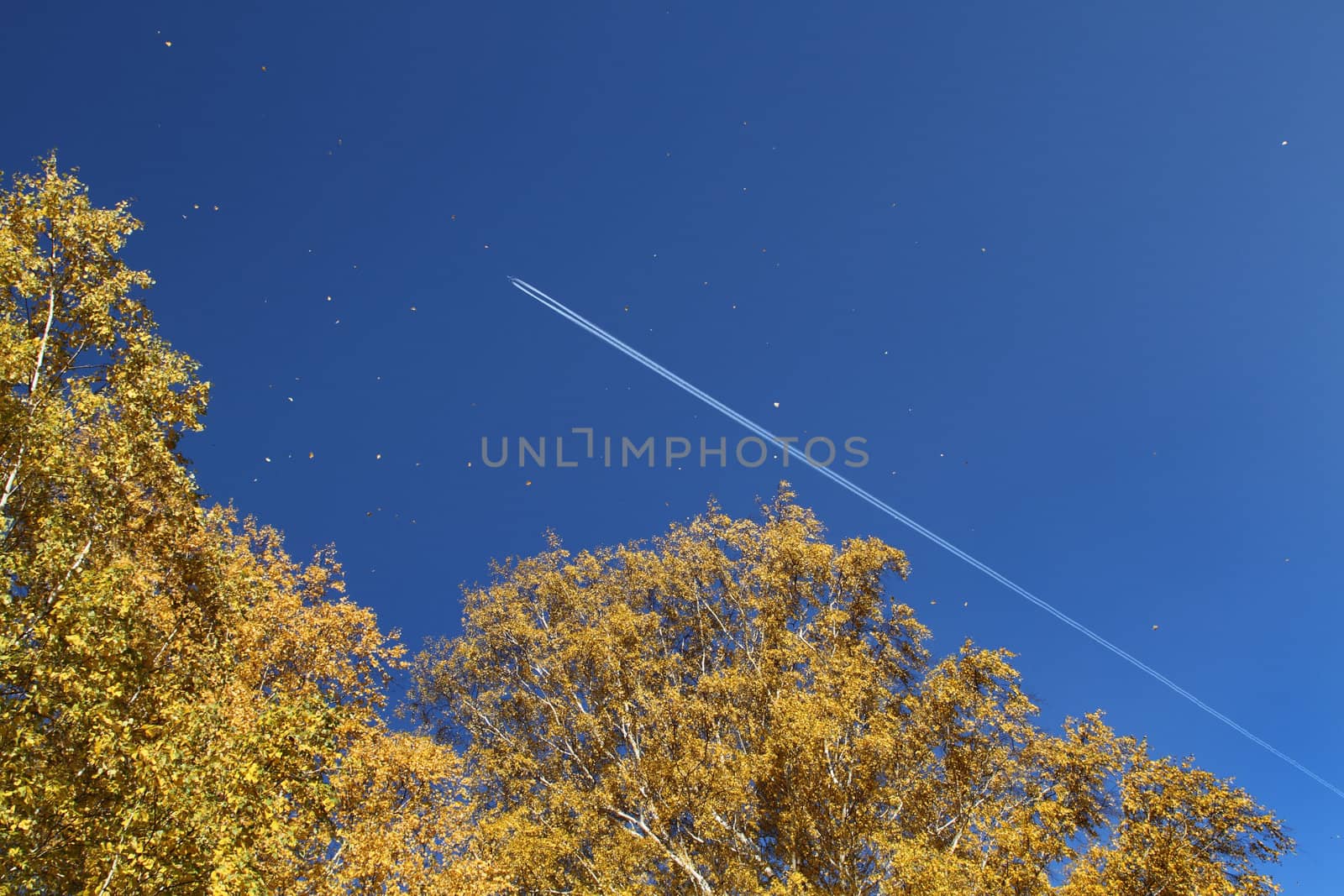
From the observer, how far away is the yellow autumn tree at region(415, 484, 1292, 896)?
12.5 m

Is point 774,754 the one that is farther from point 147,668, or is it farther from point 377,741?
point 147,668

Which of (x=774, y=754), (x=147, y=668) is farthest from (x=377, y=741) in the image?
(x=774, y=754)

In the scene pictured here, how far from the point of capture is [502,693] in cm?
2506

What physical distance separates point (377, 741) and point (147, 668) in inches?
252

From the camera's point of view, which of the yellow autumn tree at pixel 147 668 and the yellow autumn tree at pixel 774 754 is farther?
the yellow autumn tree at pixel 774 754

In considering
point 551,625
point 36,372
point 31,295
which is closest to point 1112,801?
point 551,625

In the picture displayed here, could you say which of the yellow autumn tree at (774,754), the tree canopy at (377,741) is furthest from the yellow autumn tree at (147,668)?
the yellow autumn tree at (774,754)

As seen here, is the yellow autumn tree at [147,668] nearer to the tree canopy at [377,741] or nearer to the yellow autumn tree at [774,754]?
the tree canopy at [377,741]

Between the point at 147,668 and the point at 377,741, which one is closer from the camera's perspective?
the point at 147,668

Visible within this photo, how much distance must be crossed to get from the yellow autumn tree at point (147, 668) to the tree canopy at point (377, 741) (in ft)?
0.21

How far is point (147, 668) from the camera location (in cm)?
1060

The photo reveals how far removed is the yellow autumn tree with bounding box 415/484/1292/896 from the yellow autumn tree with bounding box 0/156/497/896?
18.3 feet

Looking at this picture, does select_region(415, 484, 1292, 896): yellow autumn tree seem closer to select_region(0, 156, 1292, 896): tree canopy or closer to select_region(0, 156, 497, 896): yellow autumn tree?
select_region(0, 156, 1292, 896): tree canopy

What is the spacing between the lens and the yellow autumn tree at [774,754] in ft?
40.9
